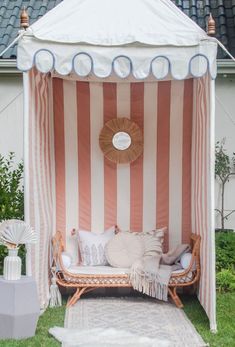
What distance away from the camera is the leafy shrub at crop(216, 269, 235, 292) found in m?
6.58

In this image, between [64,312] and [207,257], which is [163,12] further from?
[64,312]

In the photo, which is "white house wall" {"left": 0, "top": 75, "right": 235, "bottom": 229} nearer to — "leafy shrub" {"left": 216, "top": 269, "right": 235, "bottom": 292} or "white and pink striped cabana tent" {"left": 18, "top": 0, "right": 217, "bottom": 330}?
"white and pink striped cabana tent" {"left": 18, "top": 0, "right": 217, "bottom": 330}

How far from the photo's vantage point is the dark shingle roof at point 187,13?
27.2 ft

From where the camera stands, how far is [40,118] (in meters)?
6.21

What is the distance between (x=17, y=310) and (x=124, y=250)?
193cm

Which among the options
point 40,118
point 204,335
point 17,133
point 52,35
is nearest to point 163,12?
point 52,35

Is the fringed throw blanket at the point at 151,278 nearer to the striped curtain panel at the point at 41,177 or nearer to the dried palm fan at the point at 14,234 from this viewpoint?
the striped curtain panel at the point at 41,177

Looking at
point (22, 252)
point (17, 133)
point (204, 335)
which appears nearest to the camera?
point (204, 335)

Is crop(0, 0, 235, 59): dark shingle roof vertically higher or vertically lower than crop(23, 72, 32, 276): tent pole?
higher

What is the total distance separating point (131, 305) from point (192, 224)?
4.01 ft

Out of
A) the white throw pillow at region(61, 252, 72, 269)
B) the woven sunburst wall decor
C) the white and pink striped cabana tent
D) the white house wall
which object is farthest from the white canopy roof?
the white house wall

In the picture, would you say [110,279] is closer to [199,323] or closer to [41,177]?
[199,323]

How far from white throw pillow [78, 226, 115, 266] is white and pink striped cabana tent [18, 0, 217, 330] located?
0.18 m

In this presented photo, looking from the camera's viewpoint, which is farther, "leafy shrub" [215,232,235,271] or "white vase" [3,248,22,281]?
"leafy shrub" [215,232,235,271]
